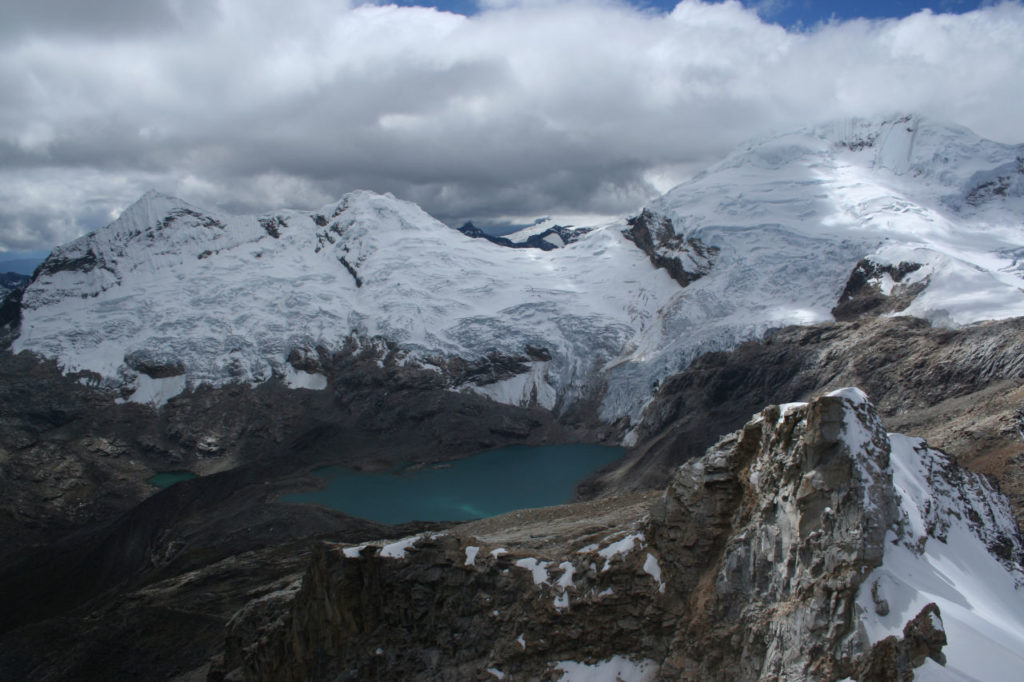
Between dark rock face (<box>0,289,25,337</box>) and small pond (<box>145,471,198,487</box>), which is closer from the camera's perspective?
small pond (<box>145,471,198,487</box>)

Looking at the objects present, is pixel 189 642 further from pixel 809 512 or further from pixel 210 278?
pixel 210 278

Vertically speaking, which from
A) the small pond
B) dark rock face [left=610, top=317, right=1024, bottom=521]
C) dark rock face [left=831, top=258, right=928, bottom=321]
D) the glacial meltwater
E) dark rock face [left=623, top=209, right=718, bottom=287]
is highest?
dark rock face [left=623, top=209, right=718, bottom=287]

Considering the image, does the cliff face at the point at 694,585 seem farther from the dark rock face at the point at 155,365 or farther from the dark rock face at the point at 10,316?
the dark rock face at the point at 10,316

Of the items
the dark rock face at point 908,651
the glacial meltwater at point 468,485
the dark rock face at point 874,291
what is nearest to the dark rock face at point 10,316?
the glacial meltwater at point 468,485

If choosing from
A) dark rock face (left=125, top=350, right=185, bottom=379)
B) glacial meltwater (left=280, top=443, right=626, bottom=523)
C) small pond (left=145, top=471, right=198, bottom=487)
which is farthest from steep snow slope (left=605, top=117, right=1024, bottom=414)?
dark rock face (left=125, top=350, right=185, bottom=379)

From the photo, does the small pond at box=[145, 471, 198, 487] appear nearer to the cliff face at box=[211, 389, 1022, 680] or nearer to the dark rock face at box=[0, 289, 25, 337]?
the dark rock face at box=[0, 289, 25, 337]
